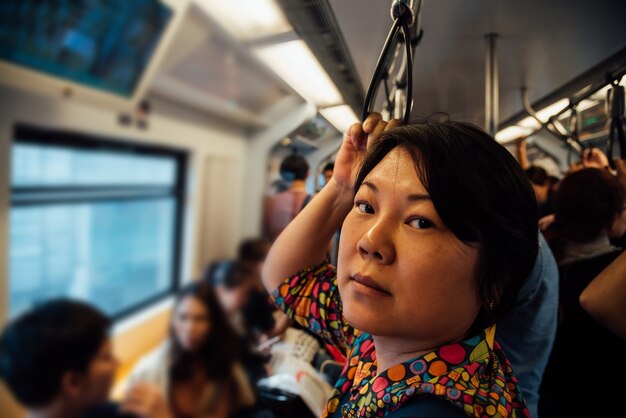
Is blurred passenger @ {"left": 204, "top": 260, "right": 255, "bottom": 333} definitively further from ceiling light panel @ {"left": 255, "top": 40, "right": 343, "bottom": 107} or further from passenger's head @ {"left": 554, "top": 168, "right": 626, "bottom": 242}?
passenger's head @ {"left": 554, "top": 168, "right": 626, "bottom": 242}

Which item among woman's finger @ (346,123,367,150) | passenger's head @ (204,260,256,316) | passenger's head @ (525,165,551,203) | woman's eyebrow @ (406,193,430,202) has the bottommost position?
passenger's head @ (204,260,256,316)

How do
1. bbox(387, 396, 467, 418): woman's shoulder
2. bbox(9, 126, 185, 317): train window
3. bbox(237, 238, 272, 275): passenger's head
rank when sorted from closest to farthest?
bbox(9, 126, 185, 317): train window < bbox(237, 238, 272, 275): passenger's head < bbox(387, 396, 467, 418): woman's shoulder

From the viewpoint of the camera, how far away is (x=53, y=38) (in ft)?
0.75

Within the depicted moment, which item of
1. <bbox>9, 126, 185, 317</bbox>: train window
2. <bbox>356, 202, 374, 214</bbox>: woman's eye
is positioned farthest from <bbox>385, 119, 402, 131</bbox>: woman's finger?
<bbox>9, 126, 185, 317</bbox>: train window

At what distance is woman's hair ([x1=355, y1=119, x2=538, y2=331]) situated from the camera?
44cm

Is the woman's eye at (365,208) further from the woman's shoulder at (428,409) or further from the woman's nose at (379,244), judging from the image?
the woman's shoulder at (428,409)

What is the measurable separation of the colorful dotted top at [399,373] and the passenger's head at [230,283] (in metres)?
0.28

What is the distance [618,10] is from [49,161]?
614 mm

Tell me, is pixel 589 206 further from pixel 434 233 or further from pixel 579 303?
pixel 434 233

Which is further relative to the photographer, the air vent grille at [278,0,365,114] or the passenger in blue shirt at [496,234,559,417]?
the passenger in blue shirt at [496,234,559,417]

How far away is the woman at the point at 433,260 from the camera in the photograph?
428 millimetres

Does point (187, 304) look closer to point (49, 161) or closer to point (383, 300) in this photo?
point (49, 161)

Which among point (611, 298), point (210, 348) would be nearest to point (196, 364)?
point (210, 348)

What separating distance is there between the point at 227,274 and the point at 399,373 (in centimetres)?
33
